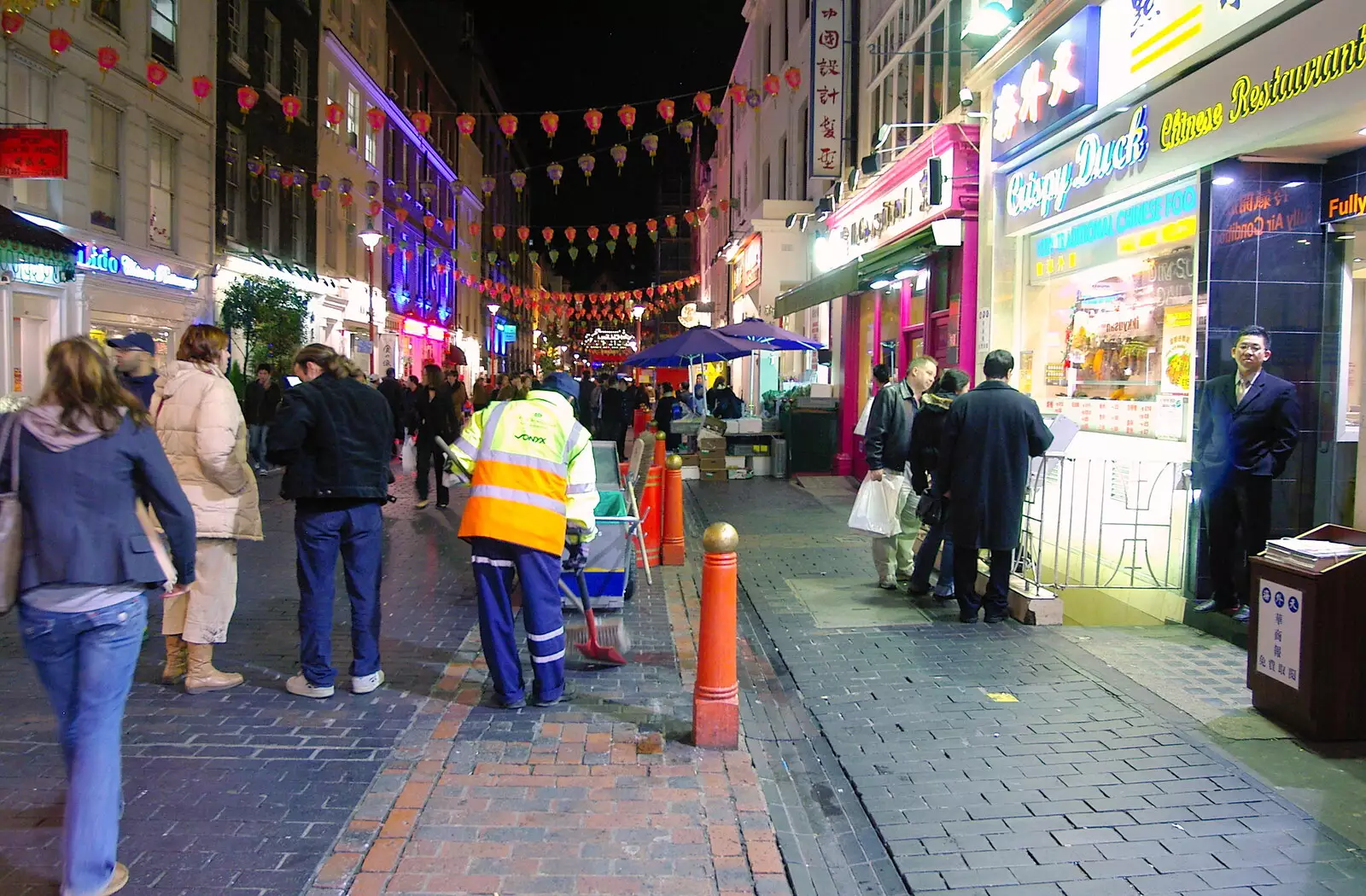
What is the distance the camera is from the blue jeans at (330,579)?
5203mm

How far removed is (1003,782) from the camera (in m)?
4.31

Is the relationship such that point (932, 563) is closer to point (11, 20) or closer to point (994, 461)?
point (994, 461)

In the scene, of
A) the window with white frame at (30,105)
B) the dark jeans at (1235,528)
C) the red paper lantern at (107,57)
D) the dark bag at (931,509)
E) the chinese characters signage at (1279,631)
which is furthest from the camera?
the red paper lantern at (107,57)

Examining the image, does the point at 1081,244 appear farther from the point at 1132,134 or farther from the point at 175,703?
the point at 175,703

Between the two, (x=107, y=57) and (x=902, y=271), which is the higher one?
(x=107, y=57)

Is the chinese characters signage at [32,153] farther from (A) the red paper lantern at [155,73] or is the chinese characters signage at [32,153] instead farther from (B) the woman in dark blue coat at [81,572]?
(B) the woman in dark blue coat at [81,572]

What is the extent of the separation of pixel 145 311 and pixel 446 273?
25008 mm

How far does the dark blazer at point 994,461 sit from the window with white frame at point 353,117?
79.3 ft

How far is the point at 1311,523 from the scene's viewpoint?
260 inches

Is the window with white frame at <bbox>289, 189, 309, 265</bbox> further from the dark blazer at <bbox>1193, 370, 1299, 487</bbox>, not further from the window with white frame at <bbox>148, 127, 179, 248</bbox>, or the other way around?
the dark blazer at <bbox>1193, 370, 1299, 487</bbox>

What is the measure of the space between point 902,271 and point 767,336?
141 inches

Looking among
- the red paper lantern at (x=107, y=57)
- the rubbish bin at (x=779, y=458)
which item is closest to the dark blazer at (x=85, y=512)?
the red paper lantern at (x=107, y=57)

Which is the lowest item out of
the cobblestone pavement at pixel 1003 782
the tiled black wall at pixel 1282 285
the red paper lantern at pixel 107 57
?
the cobblestone pavement at pixel 1003 782

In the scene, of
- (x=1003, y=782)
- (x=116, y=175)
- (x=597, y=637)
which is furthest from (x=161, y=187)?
(x=1003, y=782)
